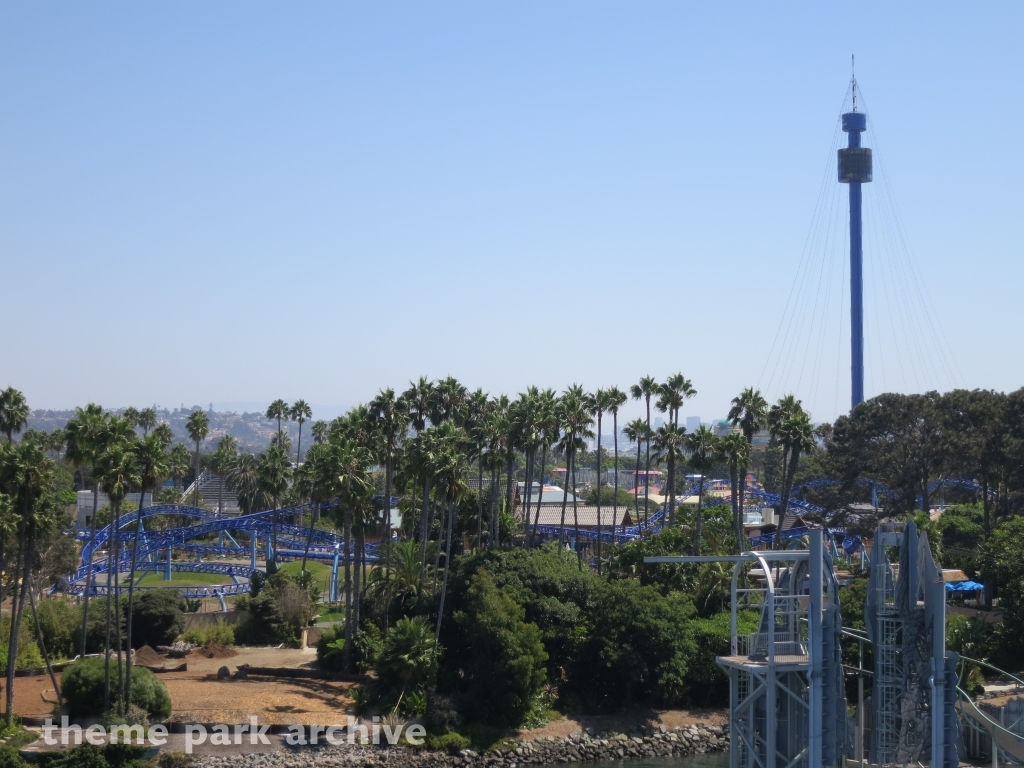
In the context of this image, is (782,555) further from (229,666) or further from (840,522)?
(840,522)

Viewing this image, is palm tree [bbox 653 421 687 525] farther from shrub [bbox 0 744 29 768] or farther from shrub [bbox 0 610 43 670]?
shrub [bbox 0 744 29 768]

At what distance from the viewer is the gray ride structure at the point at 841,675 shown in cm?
3090

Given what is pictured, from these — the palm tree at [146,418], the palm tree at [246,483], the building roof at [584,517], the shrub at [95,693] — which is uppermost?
the palm tree at [146,418]

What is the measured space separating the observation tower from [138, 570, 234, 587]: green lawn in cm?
8662

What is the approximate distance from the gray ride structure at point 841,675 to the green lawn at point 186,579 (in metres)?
57.7

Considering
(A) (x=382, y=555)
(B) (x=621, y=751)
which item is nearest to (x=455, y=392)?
(A) (x=382, y=555)

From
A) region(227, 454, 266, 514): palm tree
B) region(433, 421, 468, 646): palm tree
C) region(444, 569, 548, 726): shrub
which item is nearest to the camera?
region(444, 569, 548, 726): shrub

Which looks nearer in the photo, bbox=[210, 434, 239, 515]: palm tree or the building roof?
the building roof

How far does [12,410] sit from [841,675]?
54.0 meters

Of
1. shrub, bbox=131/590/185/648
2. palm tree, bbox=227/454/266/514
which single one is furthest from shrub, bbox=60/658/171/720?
palm tree, bbox=227/454/266/514

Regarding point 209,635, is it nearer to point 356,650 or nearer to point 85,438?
point 356,650

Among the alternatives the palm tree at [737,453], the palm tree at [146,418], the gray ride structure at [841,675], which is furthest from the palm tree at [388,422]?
the palm tree at [146,418]

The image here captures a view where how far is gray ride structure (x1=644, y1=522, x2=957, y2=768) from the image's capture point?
101ft

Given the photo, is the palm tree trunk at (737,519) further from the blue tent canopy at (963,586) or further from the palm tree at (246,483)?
the palm tree at (246,483)
